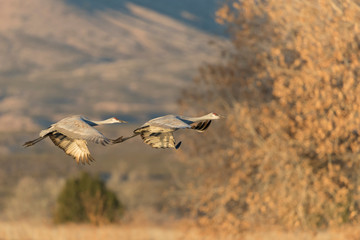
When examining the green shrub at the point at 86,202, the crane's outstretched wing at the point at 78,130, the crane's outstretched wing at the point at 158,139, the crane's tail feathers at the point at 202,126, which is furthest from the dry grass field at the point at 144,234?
the crane's outstretched wing at the point at 78,130

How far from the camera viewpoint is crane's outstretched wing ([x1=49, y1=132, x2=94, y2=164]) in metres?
2.54

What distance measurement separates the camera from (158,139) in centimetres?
253

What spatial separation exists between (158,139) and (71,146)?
368 millimetres

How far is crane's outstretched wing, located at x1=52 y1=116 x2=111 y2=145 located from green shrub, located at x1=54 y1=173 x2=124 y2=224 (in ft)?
74.3

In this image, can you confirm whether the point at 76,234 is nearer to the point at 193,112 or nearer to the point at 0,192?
the point at 193,112

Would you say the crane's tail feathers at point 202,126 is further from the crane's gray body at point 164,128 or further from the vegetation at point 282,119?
the vegetation at point 282,119

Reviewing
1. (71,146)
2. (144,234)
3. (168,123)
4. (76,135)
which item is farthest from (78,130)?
(144,234)

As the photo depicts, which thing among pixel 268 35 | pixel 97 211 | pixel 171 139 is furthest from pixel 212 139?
pixel 171 139

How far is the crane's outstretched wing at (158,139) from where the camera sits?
8.08 ft

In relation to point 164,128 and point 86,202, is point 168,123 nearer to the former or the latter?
point 164,128

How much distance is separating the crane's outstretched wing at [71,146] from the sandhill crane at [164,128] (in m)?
0.26

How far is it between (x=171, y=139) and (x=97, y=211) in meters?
24.3

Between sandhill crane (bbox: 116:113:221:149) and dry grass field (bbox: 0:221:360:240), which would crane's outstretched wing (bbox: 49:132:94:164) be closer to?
sandhill crane (bbox: 116:113:221:149)

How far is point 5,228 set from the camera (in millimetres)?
23234
